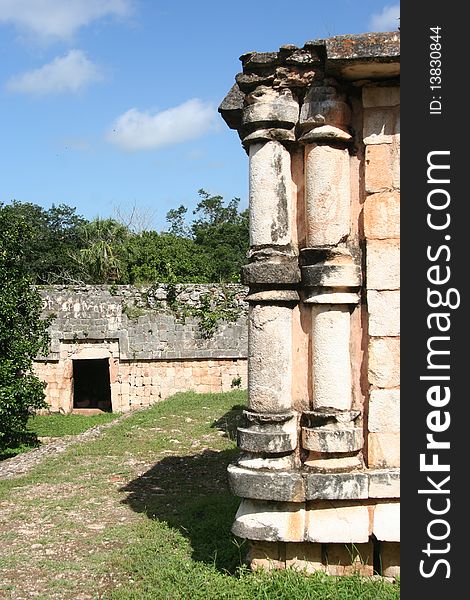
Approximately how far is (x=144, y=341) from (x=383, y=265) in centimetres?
1249

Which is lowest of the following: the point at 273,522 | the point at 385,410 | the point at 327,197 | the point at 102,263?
the point at 273,522

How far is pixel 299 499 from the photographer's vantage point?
4371 mm

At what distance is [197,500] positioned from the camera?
6961mm

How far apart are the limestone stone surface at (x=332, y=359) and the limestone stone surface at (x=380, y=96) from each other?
143cm

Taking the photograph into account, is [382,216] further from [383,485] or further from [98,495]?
[98,495]

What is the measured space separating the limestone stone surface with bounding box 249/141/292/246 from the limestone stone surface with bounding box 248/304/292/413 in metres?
0.51

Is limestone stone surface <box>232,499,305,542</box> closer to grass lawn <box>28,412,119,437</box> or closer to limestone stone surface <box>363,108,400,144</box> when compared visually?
limestone stone surface <box>363,108,400,144</box>

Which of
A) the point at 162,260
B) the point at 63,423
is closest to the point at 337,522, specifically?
the point at 63,423

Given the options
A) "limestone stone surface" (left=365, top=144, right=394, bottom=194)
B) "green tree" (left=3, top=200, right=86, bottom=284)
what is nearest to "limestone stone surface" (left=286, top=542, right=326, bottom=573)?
"limestone stone surface" (left=365, top=144, right=394, bottom=194)

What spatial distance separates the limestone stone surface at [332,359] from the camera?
14.8 feet

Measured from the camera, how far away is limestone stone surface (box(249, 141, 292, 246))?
4.68 meters

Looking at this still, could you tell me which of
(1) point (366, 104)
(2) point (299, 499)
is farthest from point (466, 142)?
(2) point (299, 499)

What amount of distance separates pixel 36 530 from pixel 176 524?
1362mm

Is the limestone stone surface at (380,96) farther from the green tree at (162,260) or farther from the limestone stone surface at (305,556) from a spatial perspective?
the green tree at (162,260)
